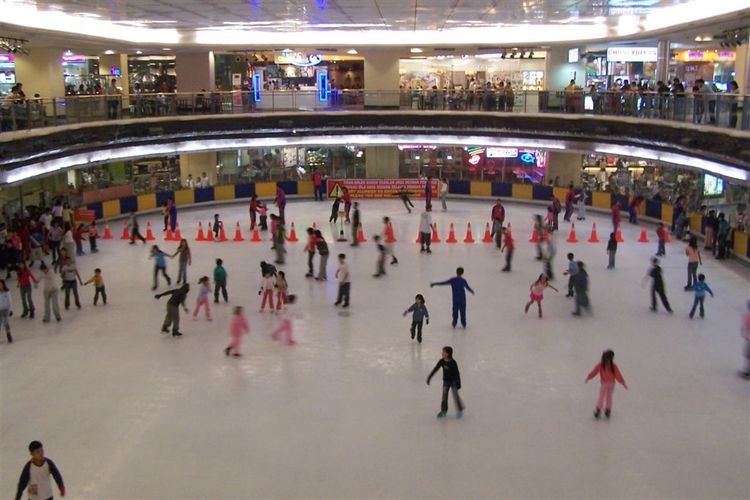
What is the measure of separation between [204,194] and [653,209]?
55.4ft

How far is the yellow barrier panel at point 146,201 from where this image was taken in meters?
31.5

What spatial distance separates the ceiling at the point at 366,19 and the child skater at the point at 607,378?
31.6 ft

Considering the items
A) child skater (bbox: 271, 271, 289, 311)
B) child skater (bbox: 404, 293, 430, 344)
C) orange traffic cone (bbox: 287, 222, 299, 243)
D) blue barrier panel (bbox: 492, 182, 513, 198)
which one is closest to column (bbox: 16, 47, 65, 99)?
orange traffic cone (bbox: 287, 222, 299, 243)

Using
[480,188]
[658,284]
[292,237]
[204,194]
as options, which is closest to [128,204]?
[204,194]

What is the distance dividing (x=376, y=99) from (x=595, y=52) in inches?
413

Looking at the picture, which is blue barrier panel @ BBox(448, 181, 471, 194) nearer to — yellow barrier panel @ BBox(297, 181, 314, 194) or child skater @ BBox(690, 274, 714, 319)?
yellow barrier panel @ BBox(297, 181, 314, 194)

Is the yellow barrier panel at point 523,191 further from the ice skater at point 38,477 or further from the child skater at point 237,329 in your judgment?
the ice skater at point 38,477

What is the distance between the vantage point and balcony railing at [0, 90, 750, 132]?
22.9 meters

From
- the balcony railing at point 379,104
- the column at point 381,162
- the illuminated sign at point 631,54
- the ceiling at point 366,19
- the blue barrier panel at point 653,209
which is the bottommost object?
the blue barrier panel at point 653,209

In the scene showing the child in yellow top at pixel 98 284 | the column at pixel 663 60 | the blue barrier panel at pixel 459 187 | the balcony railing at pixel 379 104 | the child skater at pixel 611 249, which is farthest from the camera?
the blue barrier panel at pixel 459 187

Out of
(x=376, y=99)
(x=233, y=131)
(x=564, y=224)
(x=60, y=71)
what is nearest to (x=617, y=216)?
(x=564, y=224)

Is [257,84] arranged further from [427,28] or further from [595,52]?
[595,52]

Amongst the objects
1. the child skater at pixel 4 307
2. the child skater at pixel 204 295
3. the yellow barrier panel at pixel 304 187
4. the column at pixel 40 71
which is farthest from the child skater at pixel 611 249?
the column at pixel 40 71

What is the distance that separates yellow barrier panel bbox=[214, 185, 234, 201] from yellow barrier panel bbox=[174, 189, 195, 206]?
1.00 meters
